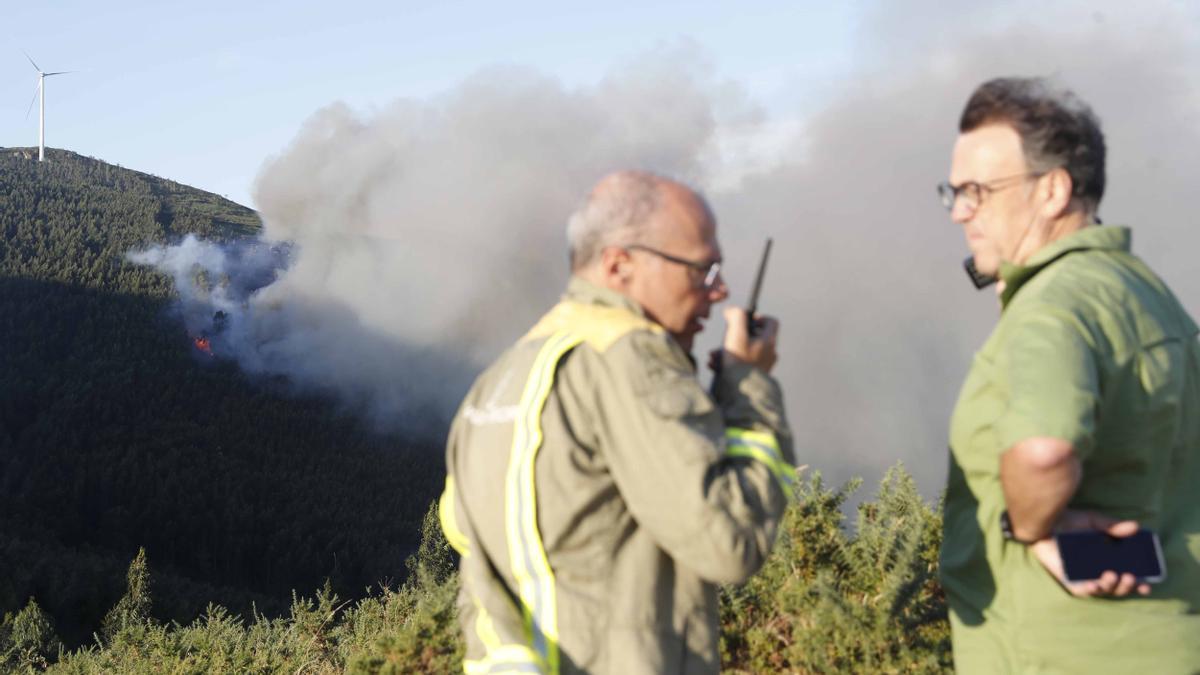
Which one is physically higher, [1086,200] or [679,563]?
[1086,200]

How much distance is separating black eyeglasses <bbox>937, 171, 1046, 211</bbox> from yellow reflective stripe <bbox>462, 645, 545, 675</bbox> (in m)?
1.57


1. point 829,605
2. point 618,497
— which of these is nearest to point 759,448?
point 618,497

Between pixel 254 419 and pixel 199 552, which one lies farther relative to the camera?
pixel 254 419

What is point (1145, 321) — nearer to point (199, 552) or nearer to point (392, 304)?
point (199, 552)

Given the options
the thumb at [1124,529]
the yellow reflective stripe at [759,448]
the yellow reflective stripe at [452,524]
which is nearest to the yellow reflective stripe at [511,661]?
the yellow reflective stripe at [452,524]

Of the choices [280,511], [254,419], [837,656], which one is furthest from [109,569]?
[837,656]

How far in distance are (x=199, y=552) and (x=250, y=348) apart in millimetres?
50631

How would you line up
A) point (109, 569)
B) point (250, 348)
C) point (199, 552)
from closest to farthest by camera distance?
1. point (109, 569)
2. point (199, 552)
3. point (250, 348)

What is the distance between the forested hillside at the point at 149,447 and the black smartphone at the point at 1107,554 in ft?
254

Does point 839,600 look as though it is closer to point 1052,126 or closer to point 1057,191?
point 1057,191

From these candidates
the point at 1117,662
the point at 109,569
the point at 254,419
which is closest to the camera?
the point at 1117,662

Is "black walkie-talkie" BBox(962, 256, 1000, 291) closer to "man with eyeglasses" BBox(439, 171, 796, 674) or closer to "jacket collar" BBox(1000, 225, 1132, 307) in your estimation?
"jacket collar" BBox(1000, 225, 1132, 307)

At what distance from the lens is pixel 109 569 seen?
79.9m

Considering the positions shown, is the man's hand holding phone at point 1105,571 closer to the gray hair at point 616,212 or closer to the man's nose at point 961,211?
the man's nose at point 961,211
